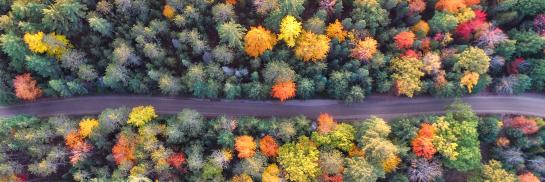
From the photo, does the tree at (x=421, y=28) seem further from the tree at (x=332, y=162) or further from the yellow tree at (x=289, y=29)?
the tree at (x=332, y=162)

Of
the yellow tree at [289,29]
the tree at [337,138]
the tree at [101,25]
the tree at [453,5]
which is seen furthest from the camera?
the tree at [453,5]

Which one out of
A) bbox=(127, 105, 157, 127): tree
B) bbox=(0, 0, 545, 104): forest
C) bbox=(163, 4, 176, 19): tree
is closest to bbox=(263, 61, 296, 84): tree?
bbox=(0, 0, 545, 104): forest

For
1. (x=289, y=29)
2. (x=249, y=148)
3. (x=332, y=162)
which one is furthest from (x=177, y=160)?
(x=289, y=29)

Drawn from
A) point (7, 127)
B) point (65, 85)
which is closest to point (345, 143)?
point (65, 85)

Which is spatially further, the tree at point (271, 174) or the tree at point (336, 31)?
the tree at point (336, 31)

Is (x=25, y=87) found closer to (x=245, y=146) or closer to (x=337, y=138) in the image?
(x=245, y=146)

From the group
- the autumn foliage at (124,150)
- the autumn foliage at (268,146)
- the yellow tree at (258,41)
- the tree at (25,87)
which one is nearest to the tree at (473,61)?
the yellow tree at (258,41)

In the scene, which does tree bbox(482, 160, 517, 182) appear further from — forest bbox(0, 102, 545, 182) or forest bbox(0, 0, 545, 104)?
forest bbox(0, 0, 545, 104)
